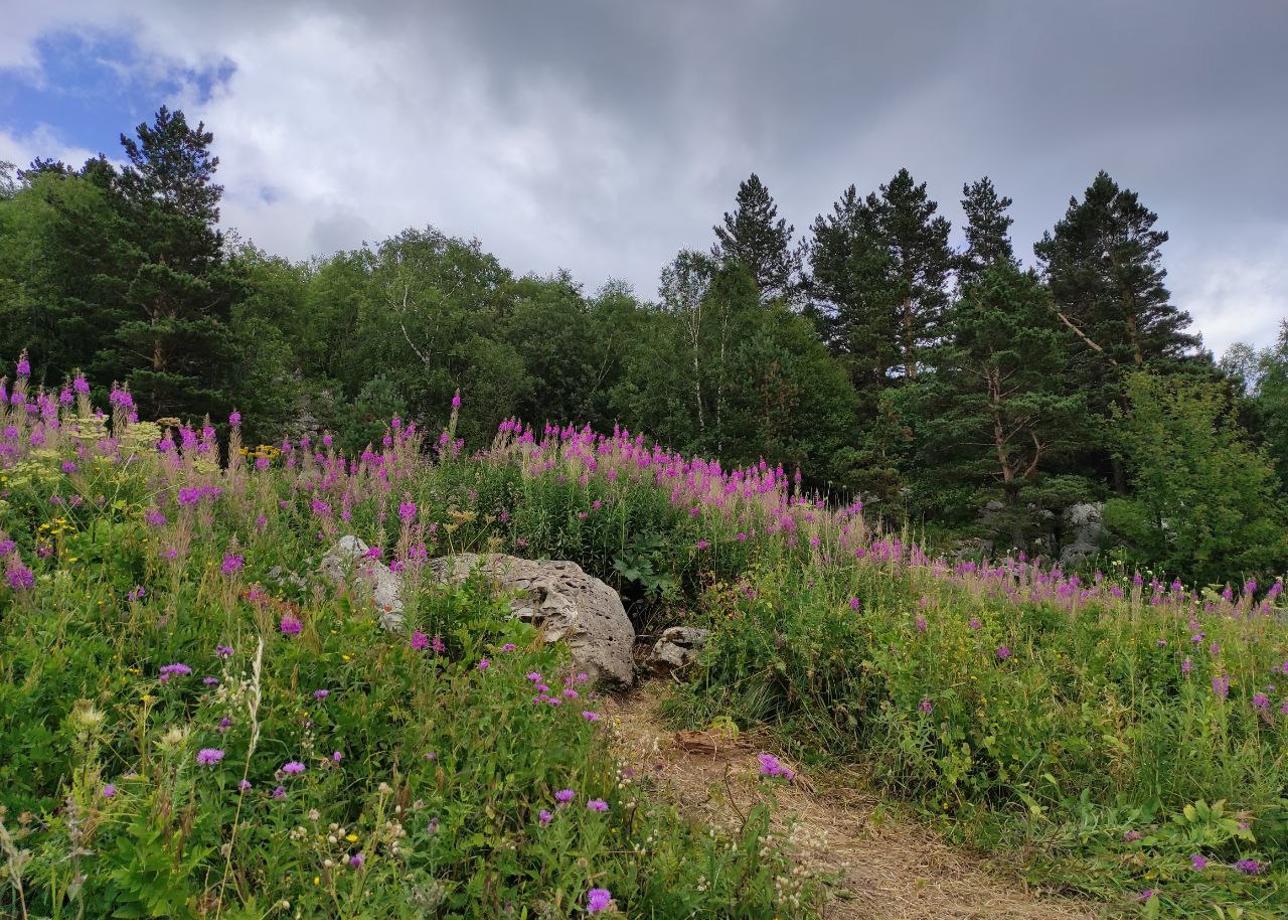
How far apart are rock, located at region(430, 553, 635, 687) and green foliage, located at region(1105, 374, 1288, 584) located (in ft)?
61.5

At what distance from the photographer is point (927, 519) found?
2333 centimetres

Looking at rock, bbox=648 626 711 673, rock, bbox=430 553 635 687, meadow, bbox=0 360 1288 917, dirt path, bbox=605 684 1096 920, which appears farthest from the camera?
rock, bbox=648 626 711 673

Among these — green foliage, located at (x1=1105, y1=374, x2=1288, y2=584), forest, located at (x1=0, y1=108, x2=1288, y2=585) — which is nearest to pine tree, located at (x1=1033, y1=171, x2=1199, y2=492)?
forest, located at (x1=0, y1=108, x2=1288, y2=585)

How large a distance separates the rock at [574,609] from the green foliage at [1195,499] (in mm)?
18742

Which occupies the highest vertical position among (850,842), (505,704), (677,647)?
(505,704)

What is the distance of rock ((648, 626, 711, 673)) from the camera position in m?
4.71

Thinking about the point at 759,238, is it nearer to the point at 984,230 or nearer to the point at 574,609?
the point at 984,230

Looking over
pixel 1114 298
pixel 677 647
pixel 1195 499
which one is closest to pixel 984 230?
pixel 1114 298

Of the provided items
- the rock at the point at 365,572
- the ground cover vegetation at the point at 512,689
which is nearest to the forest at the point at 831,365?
the ground cover vegetation at the point at 512,689

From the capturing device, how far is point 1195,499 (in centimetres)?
1841

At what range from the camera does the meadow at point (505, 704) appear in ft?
5.82

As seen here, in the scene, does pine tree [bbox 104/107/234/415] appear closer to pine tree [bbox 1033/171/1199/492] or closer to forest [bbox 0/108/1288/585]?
forest [bbox 0/108/1288/585]

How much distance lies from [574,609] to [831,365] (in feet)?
84.9

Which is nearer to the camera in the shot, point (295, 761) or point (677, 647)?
point (295, 761)
